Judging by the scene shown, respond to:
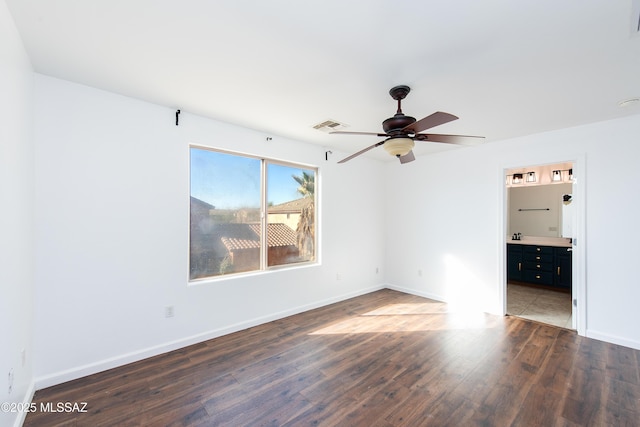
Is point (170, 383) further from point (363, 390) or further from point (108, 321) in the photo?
point (363, 390)

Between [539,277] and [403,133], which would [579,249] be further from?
[403,133]

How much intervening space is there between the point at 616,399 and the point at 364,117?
3256 mm

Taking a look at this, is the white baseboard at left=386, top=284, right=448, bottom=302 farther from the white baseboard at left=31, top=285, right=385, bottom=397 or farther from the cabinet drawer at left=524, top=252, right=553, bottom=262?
the cabinet drawer at left=524, top=252, right=553, bottom=262

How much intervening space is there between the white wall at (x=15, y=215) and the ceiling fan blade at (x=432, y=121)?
2556 millimetres

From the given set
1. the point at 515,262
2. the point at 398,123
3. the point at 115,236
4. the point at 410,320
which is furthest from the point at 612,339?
the point at 115,236

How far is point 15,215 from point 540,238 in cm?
790

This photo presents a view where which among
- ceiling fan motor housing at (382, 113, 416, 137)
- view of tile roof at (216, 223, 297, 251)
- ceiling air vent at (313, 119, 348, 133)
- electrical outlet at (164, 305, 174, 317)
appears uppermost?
ceiling air vent at (313, 119, 348, 133)

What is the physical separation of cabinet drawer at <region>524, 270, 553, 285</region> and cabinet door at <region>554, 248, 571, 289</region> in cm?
9

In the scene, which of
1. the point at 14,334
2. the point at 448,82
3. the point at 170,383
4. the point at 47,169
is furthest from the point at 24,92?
the point at 448,82

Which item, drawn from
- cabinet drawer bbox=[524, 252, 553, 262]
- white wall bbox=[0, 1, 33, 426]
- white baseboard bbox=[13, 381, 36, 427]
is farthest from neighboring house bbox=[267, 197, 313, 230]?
cabinet drawer bbox=[524, 252, 553, 262]

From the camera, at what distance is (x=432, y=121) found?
199cm

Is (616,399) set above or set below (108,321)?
below

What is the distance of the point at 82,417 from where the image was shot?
1.89 metres

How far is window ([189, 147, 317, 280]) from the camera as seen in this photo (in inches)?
125
